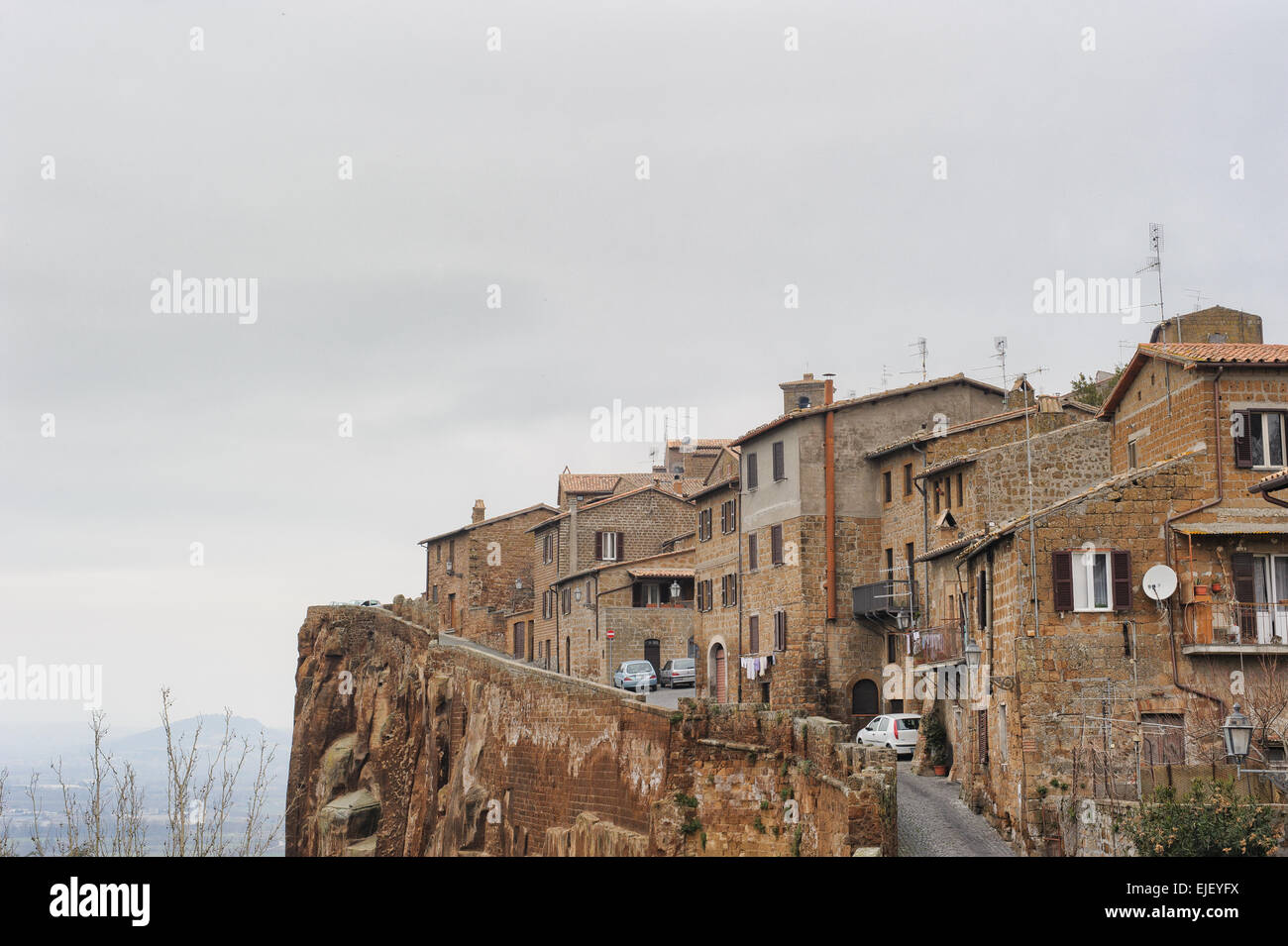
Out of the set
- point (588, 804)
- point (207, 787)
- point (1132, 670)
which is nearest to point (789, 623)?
point (588, 804)

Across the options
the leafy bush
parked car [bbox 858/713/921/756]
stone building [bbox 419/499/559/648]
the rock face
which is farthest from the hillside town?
stone building [bbox 419/499/559/648]

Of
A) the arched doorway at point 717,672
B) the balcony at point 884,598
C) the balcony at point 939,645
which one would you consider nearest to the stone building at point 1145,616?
the balcony at point 939,645

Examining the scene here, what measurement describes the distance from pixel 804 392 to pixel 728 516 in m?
6.11

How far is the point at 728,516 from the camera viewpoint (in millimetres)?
56281

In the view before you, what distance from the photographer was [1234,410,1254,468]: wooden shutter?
1260 inches

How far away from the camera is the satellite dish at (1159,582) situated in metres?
30.5

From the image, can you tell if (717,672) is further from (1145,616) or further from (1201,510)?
(1201,510)

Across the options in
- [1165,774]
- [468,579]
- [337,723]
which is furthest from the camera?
[468,579]

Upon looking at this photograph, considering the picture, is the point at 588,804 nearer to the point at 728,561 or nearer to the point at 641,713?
the point at 641,713

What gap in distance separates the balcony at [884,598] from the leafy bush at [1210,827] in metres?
20.9

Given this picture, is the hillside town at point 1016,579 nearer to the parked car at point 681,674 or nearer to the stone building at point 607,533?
the parked car at point 681,674

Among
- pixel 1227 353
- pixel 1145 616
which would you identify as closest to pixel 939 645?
pixel 1145 616
